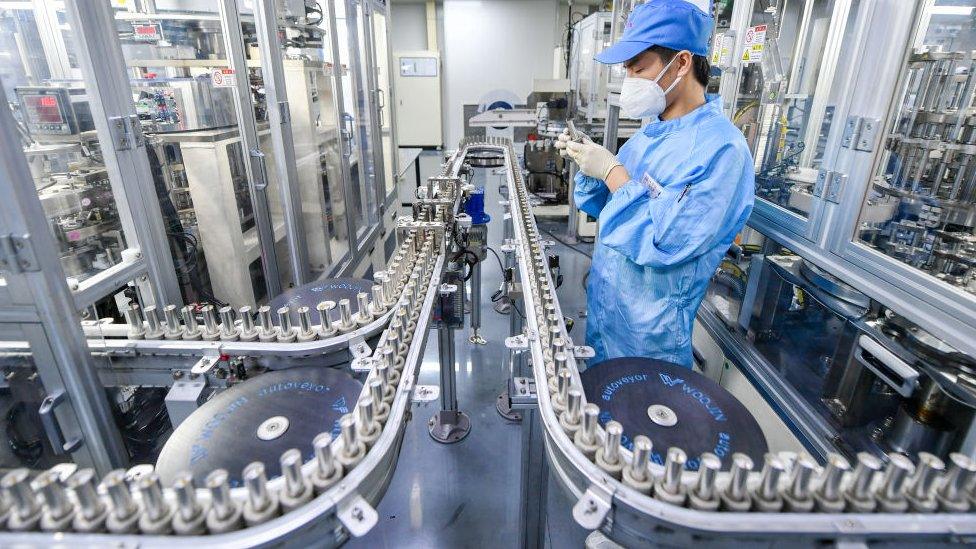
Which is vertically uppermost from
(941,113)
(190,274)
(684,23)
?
(684,23)

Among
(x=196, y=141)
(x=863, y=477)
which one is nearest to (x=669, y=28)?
(x=863, y=477)

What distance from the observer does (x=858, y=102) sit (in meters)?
1.34

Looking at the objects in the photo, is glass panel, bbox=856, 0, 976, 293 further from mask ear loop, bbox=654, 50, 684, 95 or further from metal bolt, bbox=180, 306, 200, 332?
metal bolt, bbox=180, 306, 200, 332

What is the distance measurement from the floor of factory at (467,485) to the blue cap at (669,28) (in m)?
1.32

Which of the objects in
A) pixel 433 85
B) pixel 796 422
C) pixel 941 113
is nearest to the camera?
pixel 941 113

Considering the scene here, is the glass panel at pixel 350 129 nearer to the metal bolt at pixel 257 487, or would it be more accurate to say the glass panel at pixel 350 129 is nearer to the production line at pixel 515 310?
the production line at pixel 515 310

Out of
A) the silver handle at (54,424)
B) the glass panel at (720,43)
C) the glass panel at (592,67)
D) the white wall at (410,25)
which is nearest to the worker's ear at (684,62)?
the glass panel at (720,43)

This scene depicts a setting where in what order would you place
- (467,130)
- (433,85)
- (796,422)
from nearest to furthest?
(796,422) < (433,85) < (467,130)

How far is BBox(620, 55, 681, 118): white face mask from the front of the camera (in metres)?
1.30

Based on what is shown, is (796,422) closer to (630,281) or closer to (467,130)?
(630,281)

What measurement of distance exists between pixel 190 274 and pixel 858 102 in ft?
8.53

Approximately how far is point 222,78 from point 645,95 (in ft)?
5.54

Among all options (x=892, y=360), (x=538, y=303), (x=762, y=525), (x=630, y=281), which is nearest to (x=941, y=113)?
(x=892, y=360)

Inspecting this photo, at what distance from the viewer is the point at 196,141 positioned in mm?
1956
